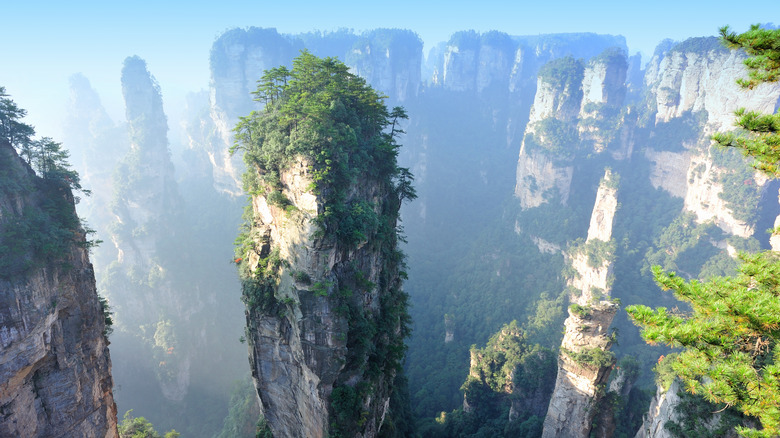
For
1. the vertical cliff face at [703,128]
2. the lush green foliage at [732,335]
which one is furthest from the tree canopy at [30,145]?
the vertical cliff face at [703,128]

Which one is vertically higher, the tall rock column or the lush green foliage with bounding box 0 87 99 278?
the lush green foliage with bounding box 0 87 99 278

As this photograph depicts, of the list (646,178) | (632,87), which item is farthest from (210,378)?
(632,87)

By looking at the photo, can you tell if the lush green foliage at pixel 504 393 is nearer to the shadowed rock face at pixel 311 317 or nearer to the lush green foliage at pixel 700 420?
the shadowed rock face at pixel 311 317

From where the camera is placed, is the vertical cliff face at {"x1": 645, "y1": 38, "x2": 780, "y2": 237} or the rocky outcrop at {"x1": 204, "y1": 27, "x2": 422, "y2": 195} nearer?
the vertical cliff face at {"x1": 645, "y1": 38, "x2": 780, "y2": 237}

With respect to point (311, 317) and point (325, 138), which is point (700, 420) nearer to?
point (311, 317)

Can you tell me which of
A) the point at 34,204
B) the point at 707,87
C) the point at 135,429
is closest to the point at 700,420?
the point at 34,204

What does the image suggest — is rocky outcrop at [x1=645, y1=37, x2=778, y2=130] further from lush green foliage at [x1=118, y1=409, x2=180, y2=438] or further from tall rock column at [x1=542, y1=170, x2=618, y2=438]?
lush green foliage at [x1=118, y1=409, x2=180, y2=438]

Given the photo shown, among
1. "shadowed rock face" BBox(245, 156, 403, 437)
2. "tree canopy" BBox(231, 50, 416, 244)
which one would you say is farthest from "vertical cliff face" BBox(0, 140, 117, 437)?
"tree canopy" BBox(231, 50, 416, 244)
